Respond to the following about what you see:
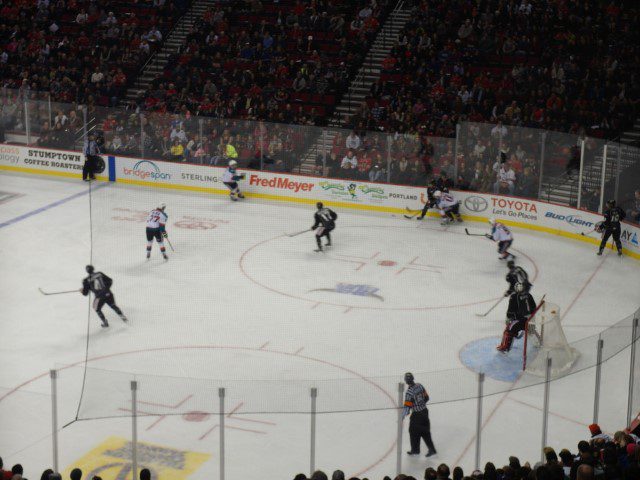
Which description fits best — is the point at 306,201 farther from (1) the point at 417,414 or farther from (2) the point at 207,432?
(1) the point at 417,414

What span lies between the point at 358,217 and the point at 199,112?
265 inches

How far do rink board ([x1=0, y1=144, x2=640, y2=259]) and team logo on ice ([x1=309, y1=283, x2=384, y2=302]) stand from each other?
19.2 feet

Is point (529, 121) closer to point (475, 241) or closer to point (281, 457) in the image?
point (475, 241)

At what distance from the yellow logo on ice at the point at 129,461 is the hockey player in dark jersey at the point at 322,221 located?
31.2 ft

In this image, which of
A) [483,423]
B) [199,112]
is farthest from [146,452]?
[199,112]

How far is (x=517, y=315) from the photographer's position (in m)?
14.9

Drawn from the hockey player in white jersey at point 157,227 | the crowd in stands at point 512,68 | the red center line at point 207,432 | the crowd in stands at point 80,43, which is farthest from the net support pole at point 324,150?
the red center line at point 207,432

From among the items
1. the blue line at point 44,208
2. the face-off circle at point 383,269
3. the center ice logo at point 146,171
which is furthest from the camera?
the center ice logo at point 146,171

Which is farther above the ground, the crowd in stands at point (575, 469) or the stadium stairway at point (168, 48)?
the stadium stairway at point (168, 48)

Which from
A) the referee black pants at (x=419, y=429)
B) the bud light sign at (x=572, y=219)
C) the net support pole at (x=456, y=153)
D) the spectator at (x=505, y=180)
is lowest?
the referee black pants at (x=419, y=429)

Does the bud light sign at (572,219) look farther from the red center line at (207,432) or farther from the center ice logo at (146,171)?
the red center line at (207,432)

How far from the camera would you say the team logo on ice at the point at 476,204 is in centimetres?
2375

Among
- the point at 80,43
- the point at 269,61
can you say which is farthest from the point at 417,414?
the point at 80,43

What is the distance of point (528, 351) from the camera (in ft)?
49.4
